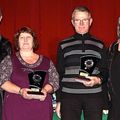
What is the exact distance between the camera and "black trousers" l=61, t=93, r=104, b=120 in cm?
229

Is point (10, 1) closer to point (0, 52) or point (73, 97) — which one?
point (0, 52)

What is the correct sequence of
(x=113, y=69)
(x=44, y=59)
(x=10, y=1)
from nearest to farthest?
(x=113, y=69) → (x=44, y=59) → (x=10, y=1)

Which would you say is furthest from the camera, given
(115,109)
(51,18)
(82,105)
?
(51,18)

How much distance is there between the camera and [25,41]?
225 centimetres

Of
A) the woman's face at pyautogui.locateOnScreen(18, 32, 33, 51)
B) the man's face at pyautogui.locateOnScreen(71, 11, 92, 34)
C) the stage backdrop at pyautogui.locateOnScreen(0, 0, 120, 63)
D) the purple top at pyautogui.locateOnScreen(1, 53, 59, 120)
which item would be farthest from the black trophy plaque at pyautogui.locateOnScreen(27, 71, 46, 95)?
the stage backdrop at pyautogui.locateOnScreen(0, 0, 120, 63)

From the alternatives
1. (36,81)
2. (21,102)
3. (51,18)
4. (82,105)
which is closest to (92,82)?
(82,105)

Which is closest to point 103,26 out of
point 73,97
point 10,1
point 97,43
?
point 10,1

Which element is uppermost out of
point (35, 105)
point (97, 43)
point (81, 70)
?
point (97, 43)

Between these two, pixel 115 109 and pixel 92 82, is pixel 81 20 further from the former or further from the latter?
pixel 115 109

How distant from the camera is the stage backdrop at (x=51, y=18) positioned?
12.3 ft

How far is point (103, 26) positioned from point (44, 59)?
1.66 m

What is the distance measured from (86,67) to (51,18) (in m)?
1.63

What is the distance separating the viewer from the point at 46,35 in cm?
379

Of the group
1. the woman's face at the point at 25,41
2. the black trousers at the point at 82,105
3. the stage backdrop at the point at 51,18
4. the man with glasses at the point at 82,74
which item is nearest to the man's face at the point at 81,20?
the man with glasses at the point at 82,74
